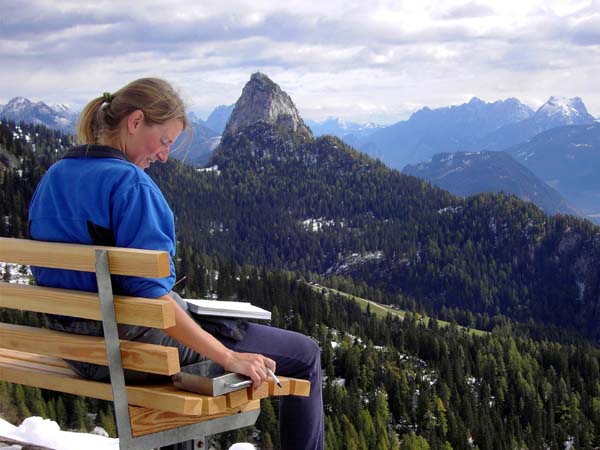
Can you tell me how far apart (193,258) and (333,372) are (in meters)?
60.3

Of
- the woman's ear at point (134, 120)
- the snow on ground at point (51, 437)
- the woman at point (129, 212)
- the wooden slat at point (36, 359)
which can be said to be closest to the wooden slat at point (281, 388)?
the woman at point (129, 212)

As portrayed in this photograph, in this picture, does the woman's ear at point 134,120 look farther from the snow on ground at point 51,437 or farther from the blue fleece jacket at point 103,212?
the snow on ground at point 51,437

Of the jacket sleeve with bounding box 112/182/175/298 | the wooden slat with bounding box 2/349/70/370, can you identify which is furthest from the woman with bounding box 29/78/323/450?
the wooden slat with bounding box 2/349/70/370

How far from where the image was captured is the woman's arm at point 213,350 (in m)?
5.94

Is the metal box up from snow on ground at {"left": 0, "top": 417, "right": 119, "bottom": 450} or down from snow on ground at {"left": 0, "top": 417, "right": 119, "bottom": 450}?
up

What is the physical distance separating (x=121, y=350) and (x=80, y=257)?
924 mm

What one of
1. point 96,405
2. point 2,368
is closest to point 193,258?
point 96,405

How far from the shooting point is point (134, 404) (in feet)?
19.8

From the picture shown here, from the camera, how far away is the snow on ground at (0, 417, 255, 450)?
10969mm

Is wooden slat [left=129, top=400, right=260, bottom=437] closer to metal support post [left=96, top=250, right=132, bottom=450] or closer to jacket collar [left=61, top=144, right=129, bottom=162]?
metal support post [left=96, top=250, right=132, bottom=450]

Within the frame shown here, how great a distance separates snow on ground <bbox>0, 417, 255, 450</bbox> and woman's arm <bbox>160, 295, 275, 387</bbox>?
4840 millimetres

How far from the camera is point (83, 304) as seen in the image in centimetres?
579

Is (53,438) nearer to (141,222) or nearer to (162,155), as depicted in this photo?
(162,155)

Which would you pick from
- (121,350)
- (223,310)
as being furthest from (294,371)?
(121,350)
